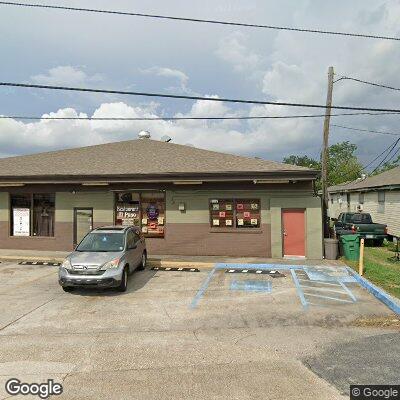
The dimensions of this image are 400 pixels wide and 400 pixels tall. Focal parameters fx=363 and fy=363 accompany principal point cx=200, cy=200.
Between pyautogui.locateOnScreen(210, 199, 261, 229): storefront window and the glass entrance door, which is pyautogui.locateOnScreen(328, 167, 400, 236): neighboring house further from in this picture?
the glass entrance door

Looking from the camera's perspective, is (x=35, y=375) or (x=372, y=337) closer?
(x=35, y=375)

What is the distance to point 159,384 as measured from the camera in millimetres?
5195

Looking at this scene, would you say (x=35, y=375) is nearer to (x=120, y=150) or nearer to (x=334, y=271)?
(x=334, y=271)

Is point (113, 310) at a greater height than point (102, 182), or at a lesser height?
Answer: lesser

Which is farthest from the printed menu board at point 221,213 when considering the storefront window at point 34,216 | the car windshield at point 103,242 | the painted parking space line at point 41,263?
the storefront window at point 34,216

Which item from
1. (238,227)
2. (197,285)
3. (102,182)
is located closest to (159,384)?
(197,285)

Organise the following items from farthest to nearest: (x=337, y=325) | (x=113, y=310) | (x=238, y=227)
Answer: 1. (x=238, y=227)
2. (x=113, y=310)
3. (x=337, y=325)

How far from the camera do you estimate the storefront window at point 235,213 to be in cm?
1622

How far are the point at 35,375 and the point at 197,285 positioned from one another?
20.6ft

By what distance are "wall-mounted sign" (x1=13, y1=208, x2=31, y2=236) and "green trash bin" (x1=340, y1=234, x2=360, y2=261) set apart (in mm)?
14995

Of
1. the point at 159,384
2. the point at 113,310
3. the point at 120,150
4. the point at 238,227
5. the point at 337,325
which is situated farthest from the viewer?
the point at 120,150

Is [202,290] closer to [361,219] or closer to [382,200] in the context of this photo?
[361,219]

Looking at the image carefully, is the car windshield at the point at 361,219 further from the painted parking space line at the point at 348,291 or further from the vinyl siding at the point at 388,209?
the painted parking space line at the point at 348,291

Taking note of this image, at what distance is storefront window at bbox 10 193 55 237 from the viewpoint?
59.2 ft
